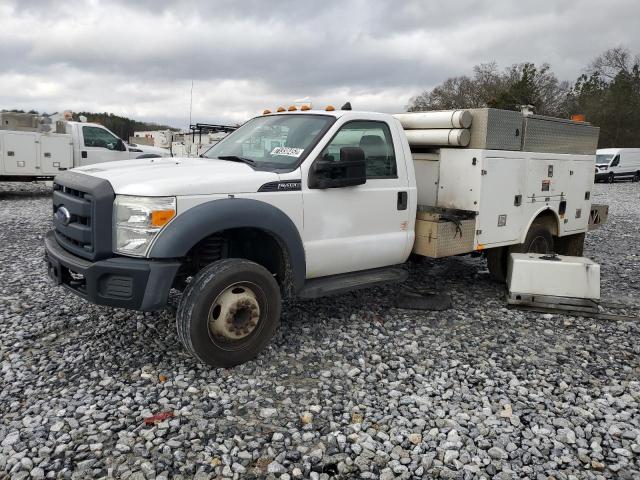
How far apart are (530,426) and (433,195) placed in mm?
3096

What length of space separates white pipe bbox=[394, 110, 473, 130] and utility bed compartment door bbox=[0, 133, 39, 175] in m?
12.7

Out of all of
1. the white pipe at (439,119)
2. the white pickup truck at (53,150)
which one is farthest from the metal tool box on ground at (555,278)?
the white pickup truck at (53,150)

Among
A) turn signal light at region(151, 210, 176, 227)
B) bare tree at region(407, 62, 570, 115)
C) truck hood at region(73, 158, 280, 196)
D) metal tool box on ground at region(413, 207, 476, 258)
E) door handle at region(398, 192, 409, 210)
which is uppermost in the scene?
bare tree at region(407, 62, 570, 115)

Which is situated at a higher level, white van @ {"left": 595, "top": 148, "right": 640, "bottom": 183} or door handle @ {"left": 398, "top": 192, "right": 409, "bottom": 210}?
white van @ {"left": 595, "top": 148, "right": 640, "bottom": 183}

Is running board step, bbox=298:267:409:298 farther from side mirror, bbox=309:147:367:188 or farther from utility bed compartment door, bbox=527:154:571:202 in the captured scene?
utility bed compartment door, bbox=527:154:571:202

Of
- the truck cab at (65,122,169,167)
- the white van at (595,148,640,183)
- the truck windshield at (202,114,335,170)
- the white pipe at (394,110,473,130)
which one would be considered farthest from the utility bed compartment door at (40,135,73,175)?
the white van at (595,148,640,183)

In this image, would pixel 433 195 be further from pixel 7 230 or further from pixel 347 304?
pixel 7 230

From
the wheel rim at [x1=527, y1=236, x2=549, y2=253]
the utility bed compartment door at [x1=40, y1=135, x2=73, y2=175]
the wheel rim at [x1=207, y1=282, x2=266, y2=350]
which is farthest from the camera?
the utility bed compartment door at [x1=40, y1=135, x2=73, y2=175]

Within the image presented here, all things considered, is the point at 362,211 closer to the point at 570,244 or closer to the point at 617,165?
the point at 570,244

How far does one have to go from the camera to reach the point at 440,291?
21.9 feet

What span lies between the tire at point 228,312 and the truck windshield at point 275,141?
102 centimetres

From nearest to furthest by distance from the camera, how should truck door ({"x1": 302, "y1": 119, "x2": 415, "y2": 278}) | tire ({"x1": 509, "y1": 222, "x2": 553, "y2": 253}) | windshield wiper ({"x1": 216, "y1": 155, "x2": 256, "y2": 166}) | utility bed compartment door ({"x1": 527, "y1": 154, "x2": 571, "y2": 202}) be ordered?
1. truck door ({"x1": 302, "y1": 119, "x2": 415, "y2": 278})
2. windshield wiper ({"x1": 216, "y1": 155, "x2": 256, "y2": 166})
3. utility bed compartment door ({"x1": 527, "y1": 154, "x2": 571, "y2": 202})
4. tire ({"x1": 509, "y1": 222, "x2": 553, "y2": 253})

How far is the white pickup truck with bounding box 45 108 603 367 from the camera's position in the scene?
3.85 metres

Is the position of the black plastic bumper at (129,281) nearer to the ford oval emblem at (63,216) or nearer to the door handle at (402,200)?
the ford oval emblem at (63,216)
